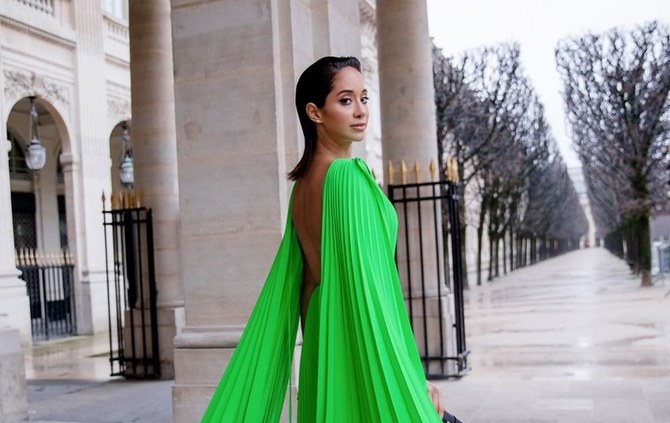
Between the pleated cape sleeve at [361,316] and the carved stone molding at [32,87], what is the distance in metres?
16.7

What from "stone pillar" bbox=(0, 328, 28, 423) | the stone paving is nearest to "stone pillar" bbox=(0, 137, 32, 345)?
the stone paving

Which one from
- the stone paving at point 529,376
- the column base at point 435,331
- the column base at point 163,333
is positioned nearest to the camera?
the stone paving at point 529,376

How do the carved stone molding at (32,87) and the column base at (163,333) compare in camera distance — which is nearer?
the column base at (163,333)

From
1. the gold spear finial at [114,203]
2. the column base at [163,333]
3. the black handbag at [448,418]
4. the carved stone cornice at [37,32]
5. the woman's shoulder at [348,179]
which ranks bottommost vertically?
the column base at [163,333]

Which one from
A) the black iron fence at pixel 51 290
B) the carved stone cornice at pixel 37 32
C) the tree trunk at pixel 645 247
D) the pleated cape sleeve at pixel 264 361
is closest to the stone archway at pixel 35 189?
the black iron fence at pixel 51 290

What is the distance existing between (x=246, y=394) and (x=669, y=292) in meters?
21.8

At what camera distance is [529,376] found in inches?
408

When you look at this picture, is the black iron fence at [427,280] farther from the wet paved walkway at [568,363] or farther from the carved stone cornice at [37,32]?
the carved stone cornice at [37,32]

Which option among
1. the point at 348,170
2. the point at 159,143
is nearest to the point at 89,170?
the point at 159,143

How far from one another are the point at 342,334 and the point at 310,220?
48cm

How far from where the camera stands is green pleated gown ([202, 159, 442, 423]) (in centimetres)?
289

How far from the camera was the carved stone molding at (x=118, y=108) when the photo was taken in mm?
21609

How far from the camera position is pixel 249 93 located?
6.21 meters

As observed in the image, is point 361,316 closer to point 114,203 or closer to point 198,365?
point 198,365
